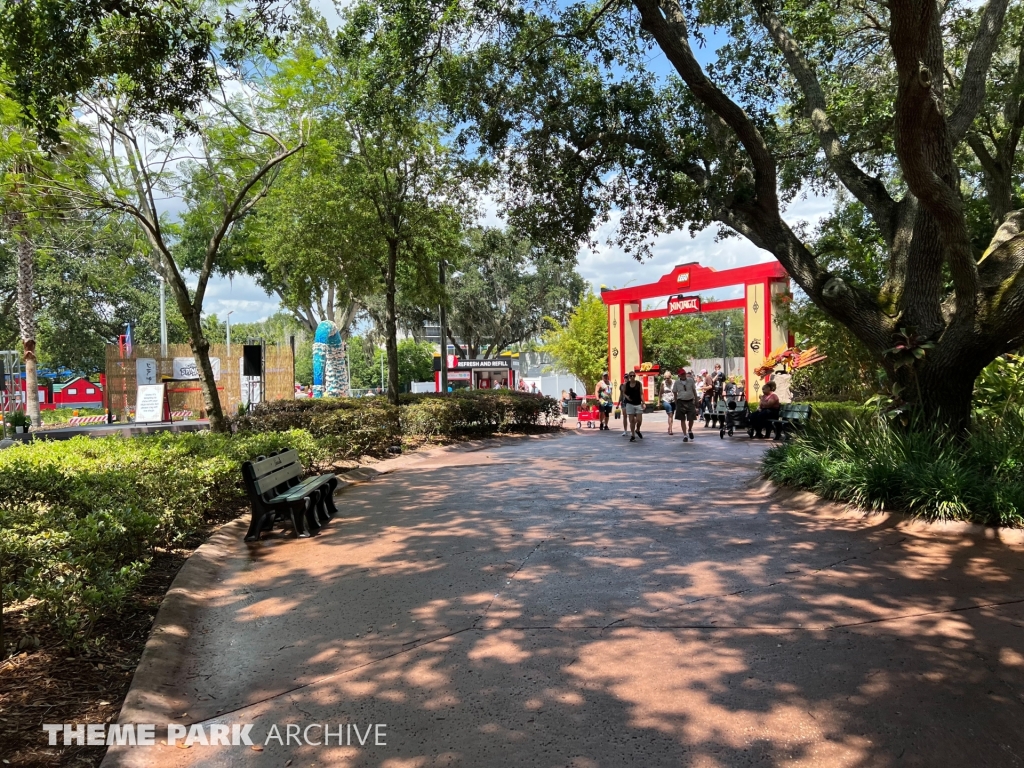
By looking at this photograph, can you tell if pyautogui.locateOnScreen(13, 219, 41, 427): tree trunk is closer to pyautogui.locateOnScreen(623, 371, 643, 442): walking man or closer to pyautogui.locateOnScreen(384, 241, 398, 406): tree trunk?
pyautogui.locateOnScreen(384, 241, 398, 406): tree trunk

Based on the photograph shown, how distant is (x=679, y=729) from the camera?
2.99m

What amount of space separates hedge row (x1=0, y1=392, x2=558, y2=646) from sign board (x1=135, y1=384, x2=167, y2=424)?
12.0 metres

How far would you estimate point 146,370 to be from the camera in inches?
924

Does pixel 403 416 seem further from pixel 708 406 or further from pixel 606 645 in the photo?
pixel 606 645

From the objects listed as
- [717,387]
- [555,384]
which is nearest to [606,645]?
[717,387]

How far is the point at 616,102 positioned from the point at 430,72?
3354 mm

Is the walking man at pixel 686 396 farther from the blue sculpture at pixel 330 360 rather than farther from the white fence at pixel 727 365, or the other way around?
the white fence at pixel 727 365

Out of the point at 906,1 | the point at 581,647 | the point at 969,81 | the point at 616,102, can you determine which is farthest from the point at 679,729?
the point at 616,102

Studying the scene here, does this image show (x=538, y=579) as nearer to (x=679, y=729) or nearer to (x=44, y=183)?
(x=679, y=729)

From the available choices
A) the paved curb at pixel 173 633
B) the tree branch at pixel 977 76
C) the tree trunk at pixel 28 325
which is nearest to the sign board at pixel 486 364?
the tree trunk at pixel 28 325

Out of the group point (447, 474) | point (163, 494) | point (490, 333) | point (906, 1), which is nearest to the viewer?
point (906, 1)

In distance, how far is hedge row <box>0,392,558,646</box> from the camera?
3934 millimetres

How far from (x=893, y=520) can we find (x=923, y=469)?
70cm

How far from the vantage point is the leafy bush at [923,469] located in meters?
6.20
